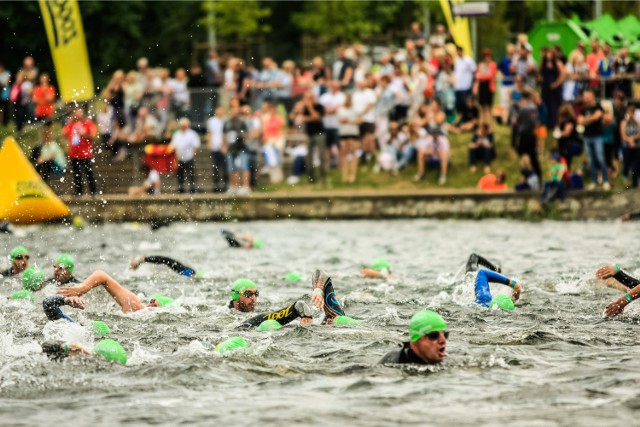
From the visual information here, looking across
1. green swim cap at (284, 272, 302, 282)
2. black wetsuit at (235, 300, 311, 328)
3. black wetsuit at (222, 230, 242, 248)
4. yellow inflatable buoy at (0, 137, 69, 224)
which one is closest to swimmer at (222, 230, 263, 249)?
black wetsuit at (222, 230, 242, 248)

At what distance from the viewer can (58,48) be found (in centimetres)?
2619

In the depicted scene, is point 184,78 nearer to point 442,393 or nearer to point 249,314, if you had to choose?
point 249,314

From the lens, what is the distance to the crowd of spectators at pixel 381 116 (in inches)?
1022

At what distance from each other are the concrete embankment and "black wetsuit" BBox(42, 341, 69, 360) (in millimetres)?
15199

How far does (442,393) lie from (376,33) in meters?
34.7

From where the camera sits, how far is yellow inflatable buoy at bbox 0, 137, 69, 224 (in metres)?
25.4

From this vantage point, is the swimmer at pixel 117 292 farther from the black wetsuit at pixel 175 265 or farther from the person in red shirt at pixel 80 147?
the person in red shirt at pixel 80 147

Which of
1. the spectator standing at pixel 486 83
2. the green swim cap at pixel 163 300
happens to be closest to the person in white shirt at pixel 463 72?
the spectator standing at pixel 486 83

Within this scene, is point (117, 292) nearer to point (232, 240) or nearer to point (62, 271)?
point (62, 271)

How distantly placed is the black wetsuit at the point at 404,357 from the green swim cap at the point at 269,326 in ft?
7.49

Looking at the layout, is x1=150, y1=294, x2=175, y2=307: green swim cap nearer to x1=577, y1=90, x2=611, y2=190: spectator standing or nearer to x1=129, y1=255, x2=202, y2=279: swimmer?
x1=129, y1=255, x2=202, y2=279: swimmer

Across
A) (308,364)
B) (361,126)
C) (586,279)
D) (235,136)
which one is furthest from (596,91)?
(308,364)

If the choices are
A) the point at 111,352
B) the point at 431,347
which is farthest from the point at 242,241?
the point at 431,347

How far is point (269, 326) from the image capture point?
1405 cm
